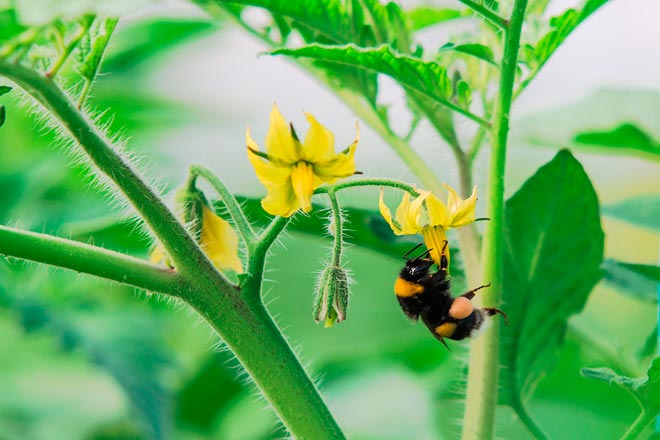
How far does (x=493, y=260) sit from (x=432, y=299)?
0.32 ft

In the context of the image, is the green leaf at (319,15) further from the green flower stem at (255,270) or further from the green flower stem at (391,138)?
the green flower stem at (255,270)

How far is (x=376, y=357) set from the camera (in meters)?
1.87

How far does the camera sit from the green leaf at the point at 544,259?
0.94 metres

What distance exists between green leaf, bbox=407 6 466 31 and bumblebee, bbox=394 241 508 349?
0.37m

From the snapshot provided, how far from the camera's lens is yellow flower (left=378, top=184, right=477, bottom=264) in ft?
2.56

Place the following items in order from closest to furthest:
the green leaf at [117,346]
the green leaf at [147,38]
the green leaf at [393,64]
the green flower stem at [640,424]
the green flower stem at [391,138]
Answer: the green leaf at [393,64], the green flower stem at [640,424], the green flower stem at [391,138], the green leaf at [117,346], the green leaf at [147,38]

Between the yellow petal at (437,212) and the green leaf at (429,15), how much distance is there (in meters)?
0.42

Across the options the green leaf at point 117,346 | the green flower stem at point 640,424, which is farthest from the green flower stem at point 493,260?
the green leaf at point 117,346

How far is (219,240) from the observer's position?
93 centimetres

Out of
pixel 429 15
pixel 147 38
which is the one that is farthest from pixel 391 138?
pixel 147 38

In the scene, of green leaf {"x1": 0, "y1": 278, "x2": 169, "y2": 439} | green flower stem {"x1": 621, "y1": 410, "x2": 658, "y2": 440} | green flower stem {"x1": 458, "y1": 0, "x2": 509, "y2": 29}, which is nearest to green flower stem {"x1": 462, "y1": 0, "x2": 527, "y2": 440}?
green flower stem {"x1": 458, "y1": 0, "x2": 509, "y2": 29}

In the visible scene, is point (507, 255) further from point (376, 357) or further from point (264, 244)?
point (376, 357)

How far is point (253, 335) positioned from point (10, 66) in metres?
0.30

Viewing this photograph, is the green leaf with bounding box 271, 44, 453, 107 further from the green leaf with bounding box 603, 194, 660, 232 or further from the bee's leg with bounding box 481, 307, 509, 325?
the green leaf with bounding box 603, 194, 660, 232
